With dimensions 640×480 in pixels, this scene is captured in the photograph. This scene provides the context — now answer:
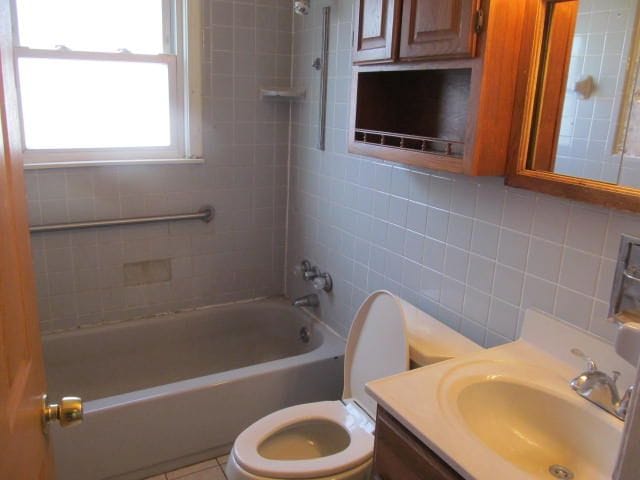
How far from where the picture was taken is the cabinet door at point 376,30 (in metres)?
1.50

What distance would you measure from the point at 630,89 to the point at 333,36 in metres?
1.40

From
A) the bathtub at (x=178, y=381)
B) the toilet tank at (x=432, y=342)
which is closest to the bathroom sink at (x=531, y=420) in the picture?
the toilet tank at (x=432, y=342)

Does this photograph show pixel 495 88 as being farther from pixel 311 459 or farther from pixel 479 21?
pixel 311 459

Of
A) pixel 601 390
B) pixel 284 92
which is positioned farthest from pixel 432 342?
pixel 284 92

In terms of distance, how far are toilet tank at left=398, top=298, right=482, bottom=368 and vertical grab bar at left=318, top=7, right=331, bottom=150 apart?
1044 millimetres

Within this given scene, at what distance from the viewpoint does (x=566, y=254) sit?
1356mm

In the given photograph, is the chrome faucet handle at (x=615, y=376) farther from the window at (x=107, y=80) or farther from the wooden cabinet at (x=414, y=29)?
the window at (x=107, y=80)

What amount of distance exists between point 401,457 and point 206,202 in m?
1.75

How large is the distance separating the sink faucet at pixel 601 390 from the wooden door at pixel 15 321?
43.6 inches

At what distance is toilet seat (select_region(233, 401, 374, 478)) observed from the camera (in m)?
1.52

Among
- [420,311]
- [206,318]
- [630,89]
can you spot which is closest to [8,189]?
[630,89]

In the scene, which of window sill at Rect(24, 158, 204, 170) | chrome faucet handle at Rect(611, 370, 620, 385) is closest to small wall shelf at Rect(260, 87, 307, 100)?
window sill at Rect(24, 158, 204, 170)

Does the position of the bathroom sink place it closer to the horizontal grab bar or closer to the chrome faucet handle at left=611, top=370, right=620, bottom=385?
the chrome faucet handle at left=611, top=370, right=620, bottom=385

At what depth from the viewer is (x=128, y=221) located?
242 centimetres
